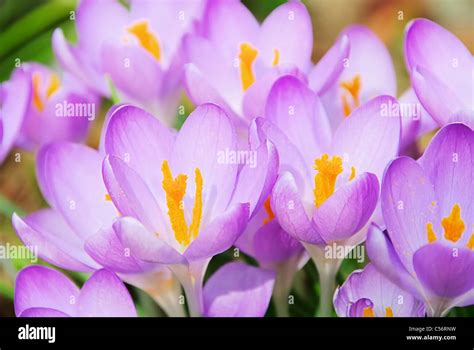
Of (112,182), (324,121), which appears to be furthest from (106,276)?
(324,121)

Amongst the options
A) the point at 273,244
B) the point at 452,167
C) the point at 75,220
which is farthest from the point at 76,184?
the point at 452,167

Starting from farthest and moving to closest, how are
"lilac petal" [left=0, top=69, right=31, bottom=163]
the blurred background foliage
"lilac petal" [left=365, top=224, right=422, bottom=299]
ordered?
the blurred background foliage
"lilac petal" [left=0, top=69, right=31, bottom=163]
"lilac petal" [left=365, top=224, right=422, bottom=299]

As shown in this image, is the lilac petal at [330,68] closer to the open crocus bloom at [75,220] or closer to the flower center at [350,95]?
the flower center at [350,95]

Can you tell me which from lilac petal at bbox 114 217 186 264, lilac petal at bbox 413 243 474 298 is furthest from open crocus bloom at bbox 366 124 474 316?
lilac petal at bbox 114 217 186 264

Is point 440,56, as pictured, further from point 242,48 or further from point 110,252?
point 110,252

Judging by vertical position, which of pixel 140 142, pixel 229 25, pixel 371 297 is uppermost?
pixel 229 25

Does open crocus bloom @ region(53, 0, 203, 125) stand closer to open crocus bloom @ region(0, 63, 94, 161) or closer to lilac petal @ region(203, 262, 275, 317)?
open crocus bloom @ region(0, 63, 94, 161)

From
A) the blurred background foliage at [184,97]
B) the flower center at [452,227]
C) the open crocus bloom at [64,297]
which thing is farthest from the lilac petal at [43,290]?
the flower center at [452,227]
